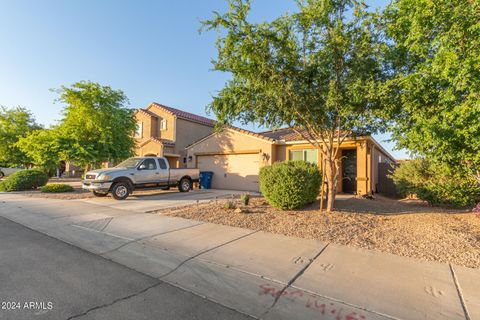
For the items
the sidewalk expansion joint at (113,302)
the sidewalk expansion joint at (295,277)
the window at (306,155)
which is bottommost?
the sidewalk expansion joint at (113,302)

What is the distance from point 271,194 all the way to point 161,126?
16.2 meters

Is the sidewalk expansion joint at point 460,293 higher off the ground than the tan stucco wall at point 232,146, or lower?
lower

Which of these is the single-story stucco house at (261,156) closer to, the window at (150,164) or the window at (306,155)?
the window at (306,155)

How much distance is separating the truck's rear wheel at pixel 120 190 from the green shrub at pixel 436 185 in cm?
1220

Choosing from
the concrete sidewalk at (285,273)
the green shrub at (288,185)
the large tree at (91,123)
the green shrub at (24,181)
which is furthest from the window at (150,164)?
the green shrub at (24,181)

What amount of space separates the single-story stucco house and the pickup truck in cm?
341

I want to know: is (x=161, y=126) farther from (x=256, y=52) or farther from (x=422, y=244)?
(x=422, y=244)

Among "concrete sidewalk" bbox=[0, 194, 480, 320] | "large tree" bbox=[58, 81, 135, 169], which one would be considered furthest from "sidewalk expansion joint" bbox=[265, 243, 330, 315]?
"large tree" bbox=[58, 81, 135, 169]

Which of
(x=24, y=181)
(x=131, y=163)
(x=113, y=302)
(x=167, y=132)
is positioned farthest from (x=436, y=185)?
(x=24, y=181)

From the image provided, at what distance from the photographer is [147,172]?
12.0m

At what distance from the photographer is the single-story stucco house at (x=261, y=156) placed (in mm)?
12969

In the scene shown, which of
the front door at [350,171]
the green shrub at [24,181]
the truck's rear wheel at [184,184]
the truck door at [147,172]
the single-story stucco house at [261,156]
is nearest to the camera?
the truck door at [147,172]

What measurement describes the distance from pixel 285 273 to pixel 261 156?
38.6 feet

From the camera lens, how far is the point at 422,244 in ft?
15.9
